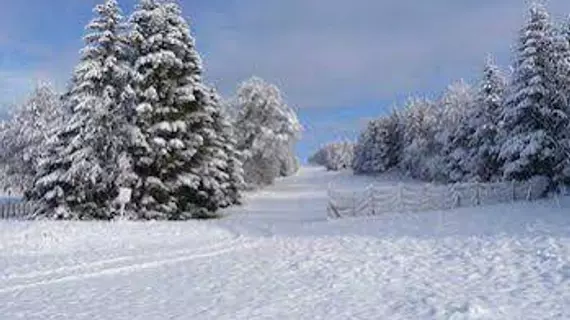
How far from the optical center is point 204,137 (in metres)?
34.6

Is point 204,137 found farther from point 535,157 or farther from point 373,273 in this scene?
point 373,273

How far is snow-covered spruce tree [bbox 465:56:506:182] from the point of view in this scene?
46188 mm

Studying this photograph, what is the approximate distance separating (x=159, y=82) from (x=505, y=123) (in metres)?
18.6

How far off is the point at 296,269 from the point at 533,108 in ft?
76.0

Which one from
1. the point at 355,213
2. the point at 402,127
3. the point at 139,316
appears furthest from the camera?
the point at 402,127

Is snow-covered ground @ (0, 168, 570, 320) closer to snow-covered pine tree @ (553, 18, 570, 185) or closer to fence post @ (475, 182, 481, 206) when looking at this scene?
fence post @ (475, 182, 481, 206)

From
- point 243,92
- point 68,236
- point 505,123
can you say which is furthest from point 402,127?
point 68,236

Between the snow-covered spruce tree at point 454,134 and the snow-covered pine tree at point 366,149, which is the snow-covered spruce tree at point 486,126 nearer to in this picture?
the snow-covered spruce tree at point 454,134

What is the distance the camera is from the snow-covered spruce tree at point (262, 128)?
6525 cm

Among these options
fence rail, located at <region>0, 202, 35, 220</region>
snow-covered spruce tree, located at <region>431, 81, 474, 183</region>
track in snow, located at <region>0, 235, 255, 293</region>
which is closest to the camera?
track in snow, located at <region>0, 235, 255, 293</region>

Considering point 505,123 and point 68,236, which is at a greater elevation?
point 505,123

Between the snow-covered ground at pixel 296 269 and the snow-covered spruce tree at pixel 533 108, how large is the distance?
28.3ft

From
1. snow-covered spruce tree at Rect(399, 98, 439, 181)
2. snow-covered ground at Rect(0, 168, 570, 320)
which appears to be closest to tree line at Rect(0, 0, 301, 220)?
snow-covered ground at Rect(0, 168, 570, 320)

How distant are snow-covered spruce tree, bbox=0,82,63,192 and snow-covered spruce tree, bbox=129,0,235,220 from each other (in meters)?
15.3
